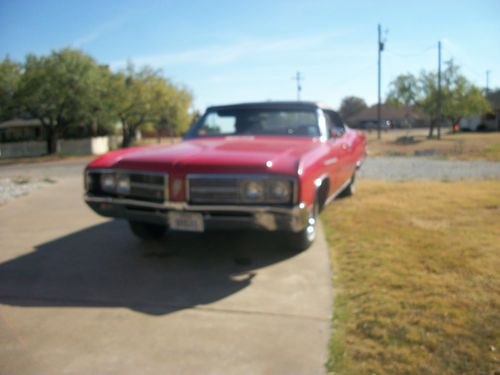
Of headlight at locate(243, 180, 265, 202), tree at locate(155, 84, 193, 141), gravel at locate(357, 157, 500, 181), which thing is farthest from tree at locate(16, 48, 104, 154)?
headlight at locate(243, 180, 265, 202)

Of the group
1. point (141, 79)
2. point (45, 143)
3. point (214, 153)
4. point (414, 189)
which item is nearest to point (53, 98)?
point (45, 143)

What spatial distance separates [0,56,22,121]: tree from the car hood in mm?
23979

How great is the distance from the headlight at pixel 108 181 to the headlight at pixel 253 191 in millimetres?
1286

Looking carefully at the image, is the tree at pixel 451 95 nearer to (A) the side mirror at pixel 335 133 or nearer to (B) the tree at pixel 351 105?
(A) the side mirror at pixel 335 133

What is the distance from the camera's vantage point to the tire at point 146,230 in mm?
4883

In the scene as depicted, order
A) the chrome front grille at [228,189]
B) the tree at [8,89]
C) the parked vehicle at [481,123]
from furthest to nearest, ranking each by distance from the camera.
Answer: the parked vehicle at [481,123] < the tree at [8,89] < the chrome front grille at [228,189]

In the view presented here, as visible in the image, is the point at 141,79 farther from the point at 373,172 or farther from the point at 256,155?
the point at 256,155

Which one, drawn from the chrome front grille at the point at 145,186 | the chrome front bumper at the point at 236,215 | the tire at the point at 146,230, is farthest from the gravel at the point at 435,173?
the chrome front grille at the point at 145,186

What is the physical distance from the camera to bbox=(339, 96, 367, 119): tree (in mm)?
104562

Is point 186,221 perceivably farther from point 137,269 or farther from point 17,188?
point 17,188

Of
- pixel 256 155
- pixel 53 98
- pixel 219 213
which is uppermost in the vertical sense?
pixel 53 98

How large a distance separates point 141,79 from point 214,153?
28727 mm

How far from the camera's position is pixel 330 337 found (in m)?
2.75

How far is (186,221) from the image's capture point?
3734 mm
